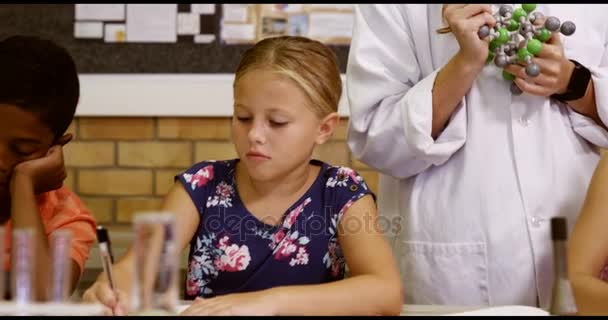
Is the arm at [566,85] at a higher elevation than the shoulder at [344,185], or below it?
higher

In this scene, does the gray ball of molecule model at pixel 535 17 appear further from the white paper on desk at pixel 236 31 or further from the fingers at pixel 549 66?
the white paper on desk at pixel 236 31

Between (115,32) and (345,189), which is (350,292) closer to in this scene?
(345,189)

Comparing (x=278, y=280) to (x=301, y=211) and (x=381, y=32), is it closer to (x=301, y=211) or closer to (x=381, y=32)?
(x=301, y=211)

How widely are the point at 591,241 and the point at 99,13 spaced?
1678 mm

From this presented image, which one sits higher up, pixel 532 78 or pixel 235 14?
pixel 532 78

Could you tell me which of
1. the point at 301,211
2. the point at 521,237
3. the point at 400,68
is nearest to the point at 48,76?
the point at 301,211

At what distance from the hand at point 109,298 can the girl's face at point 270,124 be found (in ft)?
0.88

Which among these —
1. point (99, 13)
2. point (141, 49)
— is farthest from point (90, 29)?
point (141, 49)

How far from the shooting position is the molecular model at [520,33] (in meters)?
1.10

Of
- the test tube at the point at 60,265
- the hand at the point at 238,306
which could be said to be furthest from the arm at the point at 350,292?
the test tube at the point at 60,265

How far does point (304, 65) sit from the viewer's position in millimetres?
1185

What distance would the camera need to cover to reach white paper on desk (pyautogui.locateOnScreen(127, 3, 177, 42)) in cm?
237

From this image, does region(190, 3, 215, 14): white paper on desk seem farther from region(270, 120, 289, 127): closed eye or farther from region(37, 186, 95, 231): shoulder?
region(270, 120, 289, 127): closed eye

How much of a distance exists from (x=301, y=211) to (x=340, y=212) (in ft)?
0.19
